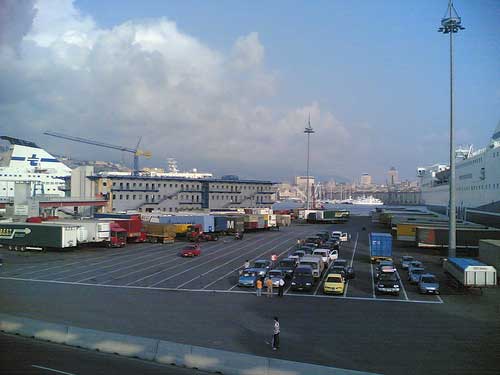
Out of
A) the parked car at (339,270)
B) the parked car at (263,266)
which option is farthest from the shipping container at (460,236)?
the parked car at (263,266)

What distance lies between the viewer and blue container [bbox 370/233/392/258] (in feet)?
103

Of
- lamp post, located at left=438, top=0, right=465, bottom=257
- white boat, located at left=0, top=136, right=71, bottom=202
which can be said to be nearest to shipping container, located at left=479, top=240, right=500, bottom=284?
lamp post, located at left=438, top=0, right=465, bottom=257

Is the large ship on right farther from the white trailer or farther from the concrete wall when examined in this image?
the concrete wall

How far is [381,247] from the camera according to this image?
3164cm

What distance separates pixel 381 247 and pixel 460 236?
26.0 ft

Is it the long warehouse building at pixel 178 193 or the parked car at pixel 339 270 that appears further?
the long warehouse building at pixel 178 193

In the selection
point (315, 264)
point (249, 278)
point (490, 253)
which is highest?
point (490, 253)

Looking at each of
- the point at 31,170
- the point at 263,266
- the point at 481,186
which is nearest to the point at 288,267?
the point at 263,266

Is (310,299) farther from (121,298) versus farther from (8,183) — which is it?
(8,183)

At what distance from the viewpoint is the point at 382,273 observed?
77.4 feet

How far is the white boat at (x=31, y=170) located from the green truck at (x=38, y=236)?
4500cm

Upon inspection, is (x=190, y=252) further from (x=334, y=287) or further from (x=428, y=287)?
(x=428, y=287)

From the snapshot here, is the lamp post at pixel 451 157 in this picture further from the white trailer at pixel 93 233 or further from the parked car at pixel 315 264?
the white trailer at pixel 93 233

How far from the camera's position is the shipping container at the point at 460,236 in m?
34.2
